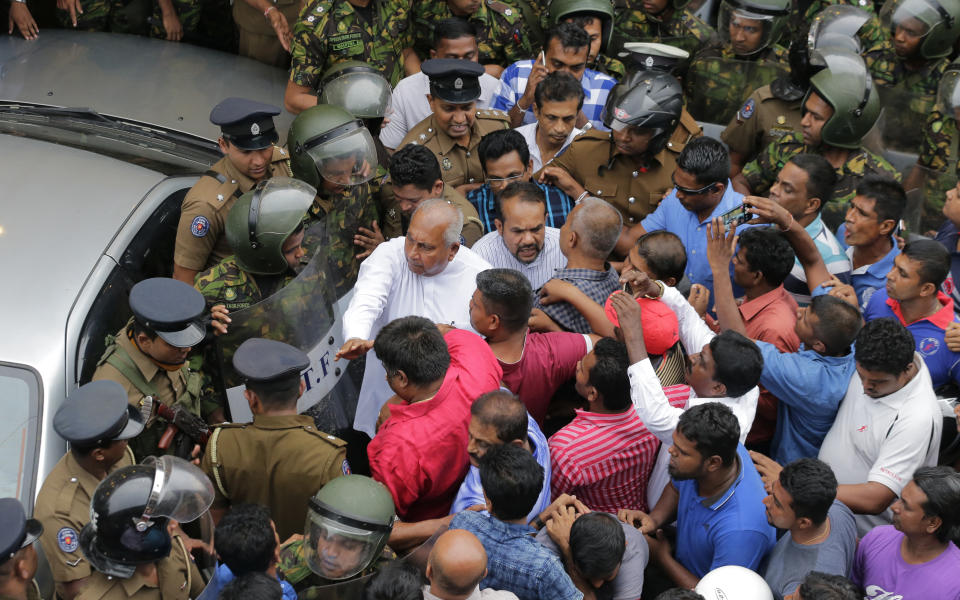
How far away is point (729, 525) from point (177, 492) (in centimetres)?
190

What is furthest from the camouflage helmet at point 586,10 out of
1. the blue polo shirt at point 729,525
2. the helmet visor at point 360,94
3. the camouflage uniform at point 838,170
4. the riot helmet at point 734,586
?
the riot helmet at point 734,586

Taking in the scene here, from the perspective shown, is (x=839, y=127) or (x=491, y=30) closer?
(x=839, y=127)

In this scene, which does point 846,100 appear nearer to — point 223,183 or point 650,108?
point 650,108

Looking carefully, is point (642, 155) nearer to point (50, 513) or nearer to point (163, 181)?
point (163, 181)

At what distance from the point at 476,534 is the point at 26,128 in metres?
3.06

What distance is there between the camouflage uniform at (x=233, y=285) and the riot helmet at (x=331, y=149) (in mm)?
737

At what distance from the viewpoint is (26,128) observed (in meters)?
4.52

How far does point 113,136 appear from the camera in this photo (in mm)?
4793

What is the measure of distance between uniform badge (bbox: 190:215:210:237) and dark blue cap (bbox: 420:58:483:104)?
5.26 feet

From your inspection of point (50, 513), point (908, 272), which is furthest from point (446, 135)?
point (50, 513)

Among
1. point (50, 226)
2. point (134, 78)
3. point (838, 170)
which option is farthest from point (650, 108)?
point (134, 78)

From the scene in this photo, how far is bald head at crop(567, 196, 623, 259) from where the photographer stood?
4.17 m

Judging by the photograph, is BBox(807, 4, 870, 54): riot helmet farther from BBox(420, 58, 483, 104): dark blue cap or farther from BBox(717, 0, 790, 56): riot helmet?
BBox(420, 58, 483, 104): dark blue cap

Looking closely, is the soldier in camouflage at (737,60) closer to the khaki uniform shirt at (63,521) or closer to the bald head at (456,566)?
the bald head at (456,566)
